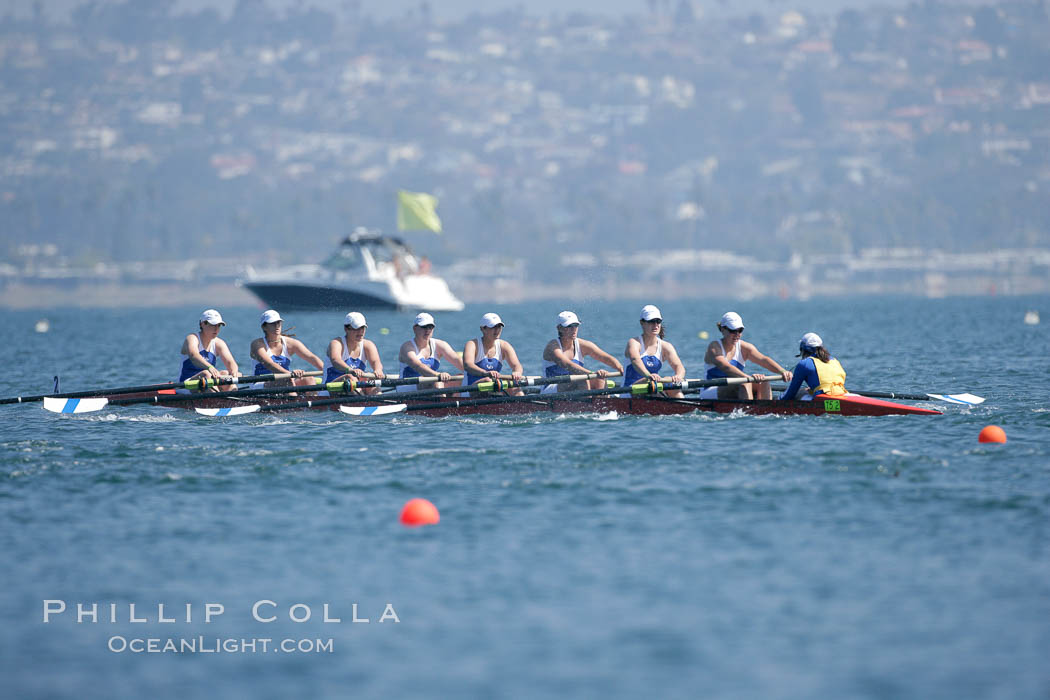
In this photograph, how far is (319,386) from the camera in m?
24.4

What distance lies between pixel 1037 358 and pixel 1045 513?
27.1 m

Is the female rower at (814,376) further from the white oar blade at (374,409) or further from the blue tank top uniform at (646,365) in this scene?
the white oar blade at (374,409)

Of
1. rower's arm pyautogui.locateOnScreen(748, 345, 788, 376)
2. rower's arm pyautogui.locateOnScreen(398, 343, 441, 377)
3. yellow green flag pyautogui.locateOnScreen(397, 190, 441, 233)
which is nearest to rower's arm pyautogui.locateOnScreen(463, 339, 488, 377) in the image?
rower's arm pyautogui.locateOnScreen(398, 343, 441, 377)

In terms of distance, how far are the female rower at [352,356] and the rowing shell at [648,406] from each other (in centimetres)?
61

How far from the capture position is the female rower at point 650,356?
23172 mm

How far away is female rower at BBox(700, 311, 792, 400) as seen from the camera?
74.3 feet

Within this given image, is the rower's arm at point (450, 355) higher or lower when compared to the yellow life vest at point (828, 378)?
higher

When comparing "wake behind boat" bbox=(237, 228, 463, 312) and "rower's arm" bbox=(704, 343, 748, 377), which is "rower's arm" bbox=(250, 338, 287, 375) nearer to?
"rower's arm" bbox=(704, 343, 748, 377)

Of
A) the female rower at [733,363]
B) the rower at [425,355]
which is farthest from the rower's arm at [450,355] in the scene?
the female rower at [733,363]

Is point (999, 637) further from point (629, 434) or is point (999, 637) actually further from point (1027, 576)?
point (629, 434)

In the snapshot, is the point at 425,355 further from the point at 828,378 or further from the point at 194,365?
the point at 828,378

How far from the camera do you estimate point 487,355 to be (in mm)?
24172

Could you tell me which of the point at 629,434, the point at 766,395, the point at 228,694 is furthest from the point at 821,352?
the point at 228,694

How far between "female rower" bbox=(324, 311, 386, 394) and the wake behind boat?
75.6 meters
